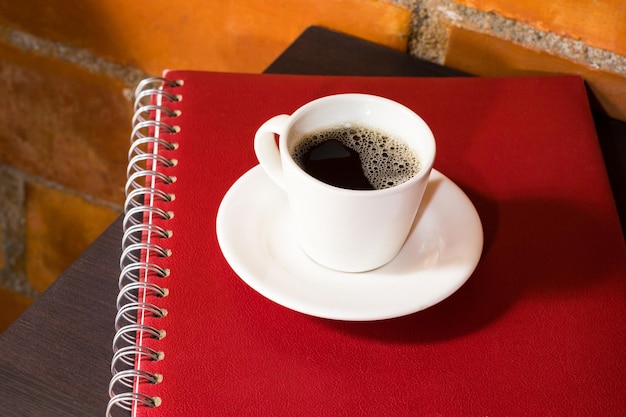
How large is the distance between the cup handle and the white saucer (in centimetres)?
3

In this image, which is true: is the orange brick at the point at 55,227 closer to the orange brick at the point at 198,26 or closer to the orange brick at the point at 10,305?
the orange brick at the point at 10,305

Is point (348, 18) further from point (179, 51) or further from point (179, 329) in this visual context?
point (179, 329)

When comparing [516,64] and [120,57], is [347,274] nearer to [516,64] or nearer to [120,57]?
[516,64]

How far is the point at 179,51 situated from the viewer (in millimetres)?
848

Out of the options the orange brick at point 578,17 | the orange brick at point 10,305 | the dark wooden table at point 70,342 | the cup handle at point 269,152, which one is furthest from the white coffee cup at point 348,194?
the orange brick at point 10,305

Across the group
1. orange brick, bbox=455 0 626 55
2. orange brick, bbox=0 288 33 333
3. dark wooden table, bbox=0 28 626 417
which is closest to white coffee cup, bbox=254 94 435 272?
dark wooden table, bbox=0 28 626 417

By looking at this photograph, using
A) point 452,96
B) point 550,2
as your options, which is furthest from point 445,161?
point 550,2

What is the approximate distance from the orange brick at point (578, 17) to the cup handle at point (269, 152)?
285mm

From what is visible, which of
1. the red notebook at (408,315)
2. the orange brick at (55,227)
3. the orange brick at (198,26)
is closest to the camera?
the red notebook at (408,315)

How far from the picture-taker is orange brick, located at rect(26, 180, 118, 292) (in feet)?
3.35

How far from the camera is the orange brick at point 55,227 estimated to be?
40.2 inches

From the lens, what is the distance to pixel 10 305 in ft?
3.73

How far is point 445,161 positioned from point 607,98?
189 millimetres

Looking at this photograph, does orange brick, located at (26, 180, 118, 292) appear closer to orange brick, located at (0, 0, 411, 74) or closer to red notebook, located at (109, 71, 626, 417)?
orange brick, located at (0, 0, 411, 74)
